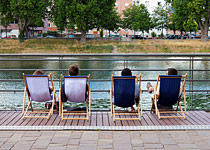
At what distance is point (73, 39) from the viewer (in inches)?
2092

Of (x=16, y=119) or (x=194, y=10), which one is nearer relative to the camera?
(x=16, y=119)

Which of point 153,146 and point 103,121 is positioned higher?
point 103,121

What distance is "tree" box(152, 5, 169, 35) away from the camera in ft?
247

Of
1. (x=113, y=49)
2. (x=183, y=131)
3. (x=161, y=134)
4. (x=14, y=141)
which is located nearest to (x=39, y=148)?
(x=14, y=141)

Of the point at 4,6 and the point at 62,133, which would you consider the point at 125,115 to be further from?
the point at 4,6

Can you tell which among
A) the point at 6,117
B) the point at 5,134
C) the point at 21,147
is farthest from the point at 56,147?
the point at 6,117

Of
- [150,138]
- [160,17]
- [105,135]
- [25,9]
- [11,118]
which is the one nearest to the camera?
[150,138]

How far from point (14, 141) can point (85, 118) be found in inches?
55.6

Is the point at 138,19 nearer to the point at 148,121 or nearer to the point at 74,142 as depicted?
the point at 148,121

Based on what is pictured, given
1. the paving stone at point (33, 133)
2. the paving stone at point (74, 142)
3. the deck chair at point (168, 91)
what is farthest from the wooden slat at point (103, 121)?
the paving stone at point (74, 142)

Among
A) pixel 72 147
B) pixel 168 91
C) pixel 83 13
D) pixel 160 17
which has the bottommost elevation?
pixel 72 147

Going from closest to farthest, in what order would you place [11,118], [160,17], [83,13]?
[11,118] → [83,13] → [160,17]

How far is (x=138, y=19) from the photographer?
72125mm

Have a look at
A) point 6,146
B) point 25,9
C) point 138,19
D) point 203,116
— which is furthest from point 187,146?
point 138,19
